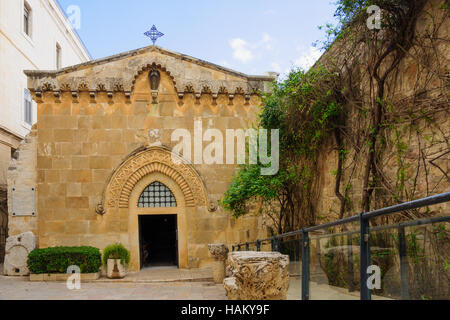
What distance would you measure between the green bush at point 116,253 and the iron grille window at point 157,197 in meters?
1.52

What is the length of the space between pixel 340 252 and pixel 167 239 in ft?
49.4

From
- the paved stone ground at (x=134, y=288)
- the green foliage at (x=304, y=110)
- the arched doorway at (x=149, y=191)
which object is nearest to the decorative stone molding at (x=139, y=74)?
the arched doorway at (x=149, y=191)

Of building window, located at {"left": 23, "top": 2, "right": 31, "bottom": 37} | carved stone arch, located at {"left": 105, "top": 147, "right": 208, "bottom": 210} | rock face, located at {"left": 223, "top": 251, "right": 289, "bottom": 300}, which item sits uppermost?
building window, located at {"left": 23, "top": 2, "right": 31, "bottom": 37}

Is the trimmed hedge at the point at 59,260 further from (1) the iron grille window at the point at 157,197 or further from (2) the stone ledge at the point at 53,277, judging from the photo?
(1) the iron grille window at the point at 157,197

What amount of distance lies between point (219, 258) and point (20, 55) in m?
11.9

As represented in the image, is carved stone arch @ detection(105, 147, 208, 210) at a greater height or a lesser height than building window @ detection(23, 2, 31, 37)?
lesser

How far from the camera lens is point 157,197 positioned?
1132 cm

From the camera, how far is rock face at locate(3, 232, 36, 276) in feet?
33.9

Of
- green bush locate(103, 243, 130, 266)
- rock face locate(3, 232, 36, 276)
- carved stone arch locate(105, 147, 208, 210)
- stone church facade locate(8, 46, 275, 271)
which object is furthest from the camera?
carved stone arch locate(105, 147, 208, 210)

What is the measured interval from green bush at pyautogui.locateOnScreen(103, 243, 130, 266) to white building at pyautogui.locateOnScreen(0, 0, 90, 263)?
6277mm

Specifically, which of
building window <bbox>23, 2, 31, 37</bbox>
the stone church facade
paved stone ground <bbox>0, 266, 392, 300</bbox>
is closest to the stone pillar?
paved stone ground <bbox>0, 266, 392, 300</bbox>

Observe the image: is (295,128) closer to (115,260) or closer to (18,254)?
(115,260)

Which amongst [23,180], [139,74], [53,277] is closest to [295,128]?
[139,74]

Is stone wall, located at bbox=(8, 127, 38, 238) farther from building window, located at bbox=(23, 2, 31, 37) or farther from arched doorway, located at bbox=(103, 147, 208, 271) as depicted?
building window, located at bbox=(23, 2, 31, 37)
